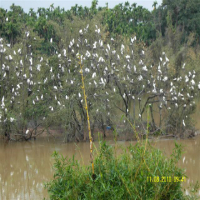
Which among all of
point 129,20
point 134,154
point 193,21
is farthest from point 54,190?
point 129,20

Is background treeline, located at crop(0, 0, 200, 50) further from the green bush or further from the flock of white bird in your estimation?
the green bush

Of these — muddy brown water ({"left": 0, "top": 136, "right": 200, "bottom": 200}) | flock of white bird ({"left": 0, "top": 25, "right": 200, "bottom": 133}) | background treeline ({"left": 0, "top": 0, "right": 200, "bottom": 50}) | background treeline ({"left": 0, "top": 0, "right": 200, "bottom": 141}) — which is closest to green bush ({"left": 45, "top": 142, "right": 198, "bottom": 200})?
muddy brown water ({"left": 0, "top": 136, "right": 200, "bottom": 200})

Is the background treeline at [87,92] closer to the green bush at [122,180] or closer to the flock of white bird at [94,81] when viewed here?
the flock of white bird at [94,81]

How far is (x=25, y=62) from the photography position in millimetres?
17875

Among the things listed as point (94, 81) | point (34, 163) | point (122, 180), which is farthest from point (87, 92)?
point (122, 180)

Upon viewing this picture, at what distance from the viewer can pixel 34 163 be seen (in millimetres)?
13594

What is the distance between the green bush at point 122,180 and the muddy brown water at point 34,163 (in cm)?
252

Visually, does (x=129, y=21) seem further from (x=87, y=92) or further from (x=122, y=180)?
(x=122, y=180)

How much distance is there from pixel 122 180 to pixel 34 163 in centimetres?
912

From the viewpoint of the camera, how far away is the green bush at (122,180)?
509cm

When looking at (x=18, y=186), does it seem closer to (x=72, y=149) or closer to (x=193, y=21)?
(x=72, y=149)

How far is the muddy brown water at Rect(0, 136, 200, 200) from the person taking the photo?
1010cm

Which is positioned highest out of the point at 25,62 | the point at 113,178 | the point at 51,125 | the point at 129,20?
the point at 129,20

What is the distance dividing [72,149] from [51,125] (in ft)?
9.04
